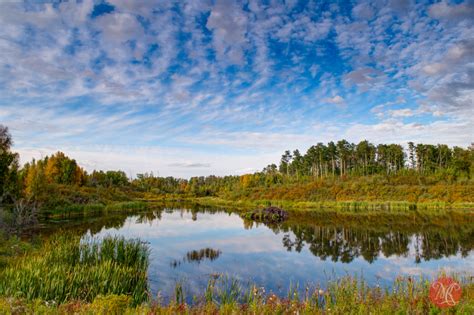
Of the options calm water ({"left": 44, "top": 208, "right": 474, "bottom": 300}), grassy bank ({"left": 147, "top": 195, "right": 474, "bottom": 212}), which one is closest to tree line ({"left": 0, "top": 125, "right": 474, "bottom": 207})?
Result: grassy bank ({"left": 147, "top": 195, "right": 474, "bottom": 212})

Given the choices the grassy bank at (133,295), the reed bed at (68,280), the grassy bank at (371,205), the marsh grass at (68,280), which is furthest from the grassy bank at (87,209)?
the marsh grass at (68,280)

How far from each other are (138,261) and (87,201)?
49.4m

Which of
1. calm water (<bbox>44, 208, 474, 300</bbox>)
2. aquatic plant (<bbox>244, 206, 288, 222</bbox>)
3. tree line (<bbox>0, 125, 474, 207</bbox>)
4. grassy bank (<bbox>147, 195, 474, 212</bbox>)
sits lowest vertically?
calm water (<bbox>44, 208, 474, 300</bbox>)

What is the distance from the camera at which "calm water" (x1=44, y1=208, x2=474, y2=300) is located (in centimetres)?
1523

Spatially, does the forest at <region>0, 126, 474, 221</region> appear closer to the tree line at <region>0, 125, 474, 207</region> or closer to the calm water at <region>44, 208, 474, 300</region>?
the tree line at <region>0, 125, 474, 207</region>

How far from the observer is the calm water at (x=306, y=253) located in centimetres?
1523

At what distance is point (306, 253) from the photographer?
20891 mm

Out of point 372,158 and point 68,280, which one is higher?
point 372,158

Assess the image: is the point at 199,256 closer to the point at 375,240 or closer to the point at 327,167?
the point at 375,240

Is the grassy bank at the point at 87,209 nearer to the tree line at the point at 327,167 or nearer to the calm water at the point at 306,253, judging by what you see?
the tree line at the point at 327,167

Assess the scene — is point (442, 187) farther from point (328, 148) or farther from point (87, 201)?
point (87, 201)

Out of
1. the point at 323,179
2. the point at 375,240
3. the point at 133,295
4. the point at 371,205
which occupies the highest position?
the point at 323,179

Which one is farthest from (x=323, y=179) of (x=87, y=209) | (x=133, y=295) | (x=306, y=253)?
(x=133, y=295)

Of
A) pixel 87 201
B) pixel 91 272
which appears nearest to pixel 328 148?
pixel 87 201
